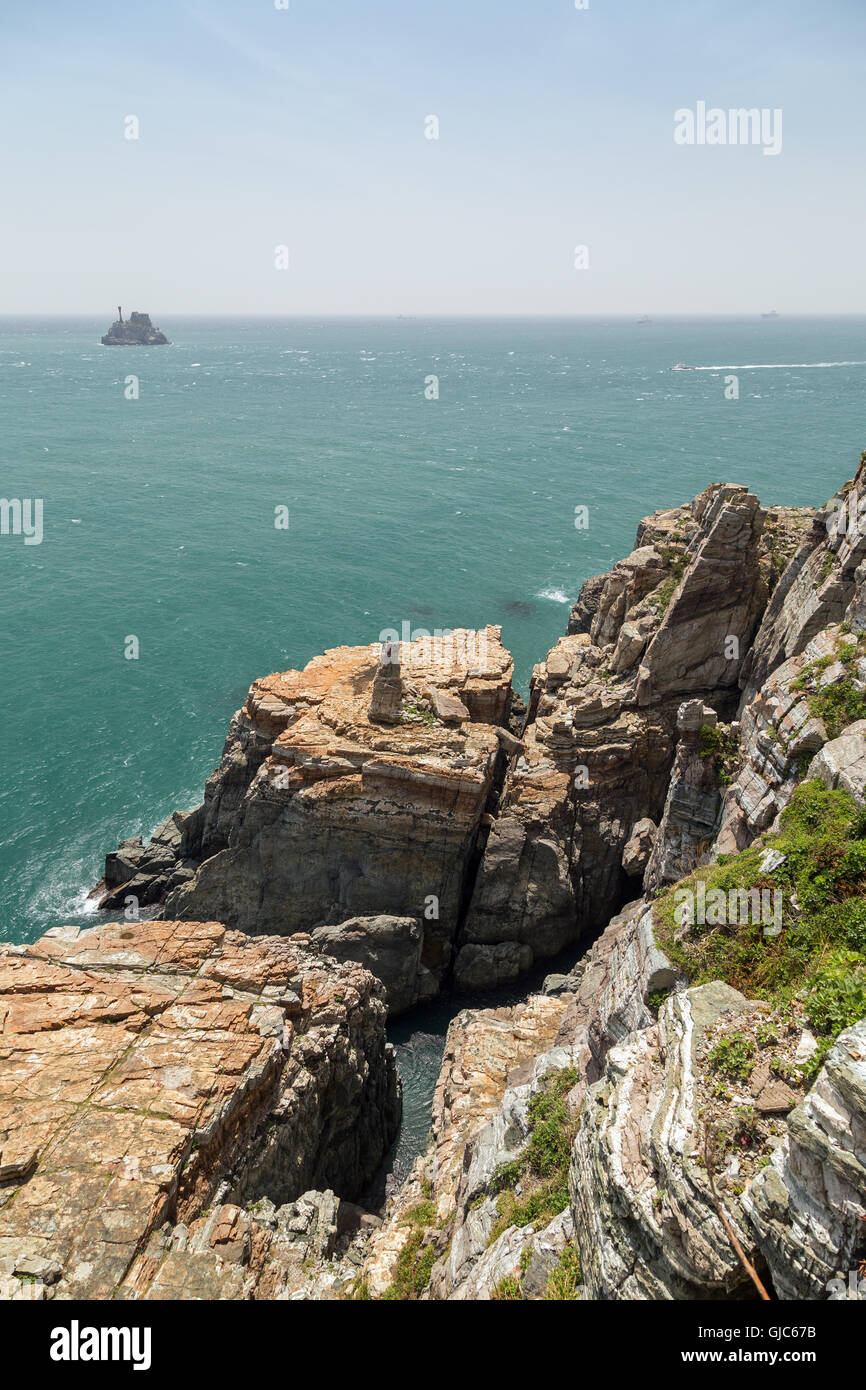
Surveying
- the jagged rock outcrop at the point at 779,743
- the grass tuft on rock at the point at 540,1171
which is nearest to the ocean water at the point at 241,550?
the grass tuft on rock at the point at 540,1171

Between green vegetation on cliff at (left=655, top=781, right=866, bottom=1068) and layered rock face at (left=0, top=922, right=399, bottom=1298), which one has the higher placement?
green vegetation on cliff at (left=655, top=781, right=866, bottom=1068)

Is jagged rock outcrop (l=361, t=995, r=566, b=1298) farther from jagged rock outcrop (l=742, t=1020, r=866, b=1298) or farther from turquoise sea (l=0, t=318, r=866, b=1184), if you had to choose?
jagged rock outcrop (l=742, t=1020, r=866, b=1298)

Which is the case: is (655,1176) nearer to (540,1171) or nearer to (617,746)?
(540,1171)

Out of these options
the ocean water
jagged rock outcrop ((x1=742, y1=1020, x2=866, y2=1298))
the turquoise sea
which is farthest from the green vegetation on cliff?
the ocean water

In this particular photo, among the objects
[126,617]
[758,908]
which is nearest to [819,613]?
[758,908]

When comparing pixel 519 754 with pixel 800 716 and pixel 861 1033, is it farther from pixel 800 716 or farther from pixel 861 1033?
pixel 861 1033

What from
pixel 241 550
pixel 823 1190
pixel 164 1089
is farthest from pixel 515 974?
pixel 241 550
